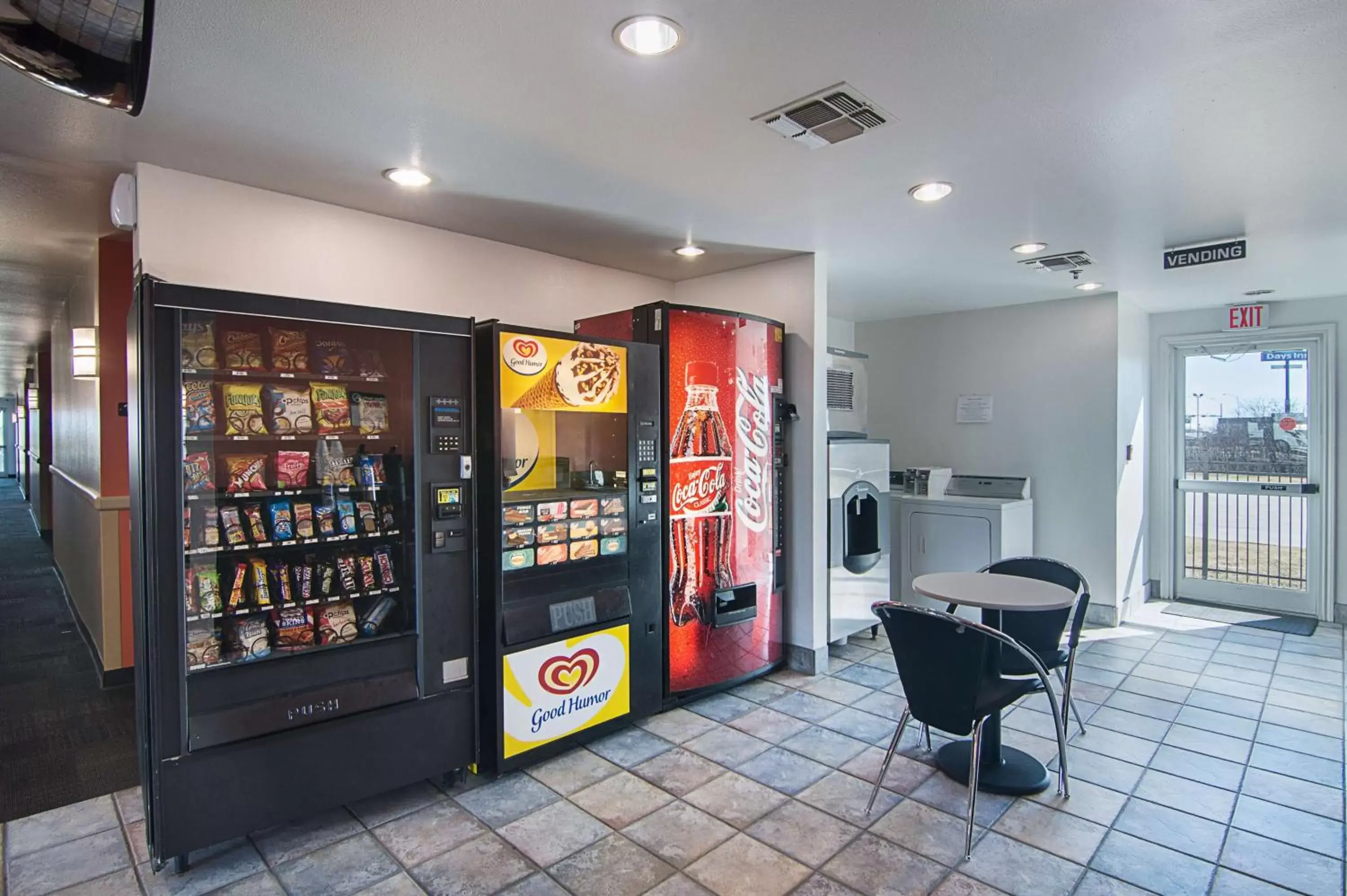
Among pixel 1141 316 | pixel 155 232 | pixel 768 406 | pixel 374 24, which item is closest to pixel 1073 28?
pixel 374 24

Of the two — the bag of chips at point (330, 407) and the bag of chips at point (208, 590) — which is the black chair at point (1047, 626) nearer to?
the bag of chips at point (330, 407)

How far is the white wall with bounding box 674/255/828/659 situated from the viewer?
404cm

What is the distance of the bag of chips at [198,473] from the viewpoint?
7.75ft

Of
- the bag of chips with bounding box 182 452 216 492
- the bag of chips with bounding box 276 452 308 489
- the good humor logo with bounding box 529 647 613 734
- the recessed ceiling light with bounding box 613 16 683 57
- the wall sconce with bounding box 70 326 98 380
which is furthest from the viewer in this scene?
the wall sconce with bounding box 70 326 98 380

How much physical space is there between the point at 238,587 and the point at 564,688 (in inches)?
52.3

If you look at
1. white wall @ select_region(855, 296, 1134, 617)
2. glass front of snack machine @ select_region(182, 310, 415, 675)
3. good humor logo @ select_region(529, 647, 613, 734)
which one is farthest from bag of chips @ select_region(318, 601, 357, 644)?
white wall @ select_region(855, 296, 1134, 617)

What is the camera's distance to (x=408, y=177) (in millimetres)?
→ 2770

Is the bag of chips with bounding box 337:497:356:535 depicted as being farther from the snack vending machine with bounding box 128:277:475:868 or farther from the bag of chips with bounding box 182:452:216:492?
the bag of chips with bounding box 182:452:216:492

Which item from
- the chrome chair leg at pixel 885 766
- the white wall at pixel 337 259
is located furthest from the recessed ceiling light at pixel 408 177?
the chrome chair leg at pixel 885 766

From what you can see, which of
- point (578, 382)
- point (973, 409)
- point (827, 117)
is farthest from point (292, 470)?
point (973, 409)

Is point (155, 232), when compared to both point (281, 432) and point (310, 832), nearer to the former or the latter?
point (281, 432)

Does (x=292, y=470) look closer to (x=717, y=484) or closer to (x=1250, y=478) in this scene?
(x=717, y=484)

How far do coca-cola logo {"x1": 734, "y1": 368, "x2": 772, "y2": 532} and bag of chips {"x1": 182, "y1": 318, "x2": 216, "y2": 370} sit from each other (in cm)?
235

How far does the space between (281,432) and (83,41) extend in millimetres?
1623
